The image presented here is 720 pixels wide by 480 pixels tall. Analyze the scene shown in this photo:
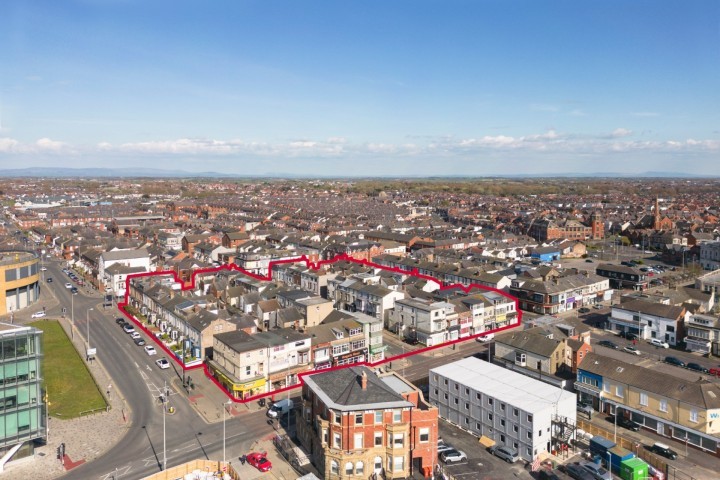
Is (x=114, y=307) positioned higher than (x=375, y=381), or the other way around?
(x=375, y=381)

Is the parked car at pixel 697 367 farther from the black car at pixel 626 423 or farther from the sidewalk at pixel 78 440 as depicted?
the sidewalk at pixel 78 440

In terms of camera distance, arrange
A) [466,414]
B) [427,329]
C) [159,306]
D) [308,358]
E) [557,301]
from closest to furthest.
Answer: [466,414], [308,358], [427,329], [159,306], [557,301]

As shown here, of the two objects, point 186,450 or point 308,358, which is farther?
point 308,358

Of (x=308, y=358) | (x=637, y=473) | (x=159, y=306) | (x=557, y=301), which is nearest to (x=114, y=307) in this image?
(x=159, y=306)

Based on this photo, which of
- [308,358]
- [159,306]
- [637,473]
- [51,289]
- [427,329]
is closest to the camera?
[637,473]

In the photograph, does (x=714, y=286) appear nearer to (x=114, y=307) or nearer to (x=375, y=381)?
(x=375, y=381)

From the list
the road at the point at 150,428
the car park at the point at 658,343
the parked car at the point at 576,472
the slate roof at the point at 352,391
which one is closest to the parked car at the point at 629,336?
the car park at the point at 658,343
